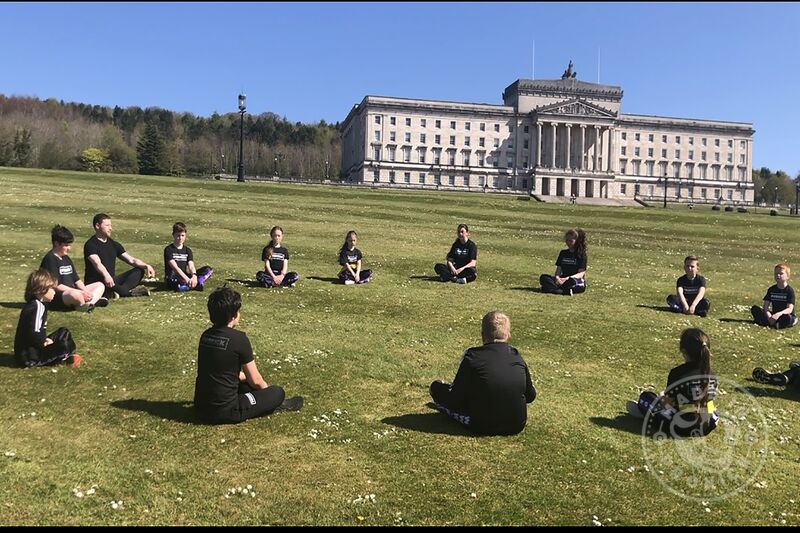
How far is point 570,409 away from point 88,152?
130 meters

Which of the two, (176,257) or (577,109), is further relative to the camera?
(577,109)

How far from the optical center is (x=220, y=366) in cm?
736

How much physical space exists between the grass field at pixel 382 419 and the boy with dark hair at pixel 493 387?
0.24 metres

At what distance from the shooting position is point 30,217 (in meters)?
29.8

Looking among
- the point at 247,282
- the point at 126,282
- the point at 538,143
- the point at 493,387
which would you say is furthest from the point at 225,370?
the point at 538,143

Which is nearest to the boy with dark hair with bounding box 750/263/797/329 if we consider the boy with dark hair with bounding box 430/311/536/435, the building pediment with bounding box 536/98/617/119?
the boy with dark hair with bounding box 430/311/536/435

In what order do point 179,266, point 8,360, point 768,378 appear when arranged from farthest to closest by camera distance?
point 179,266
point 768,378
point 8,360

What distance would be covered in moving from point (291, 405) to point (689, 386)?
5127 mm

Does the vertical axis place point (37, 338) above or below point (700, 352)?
below

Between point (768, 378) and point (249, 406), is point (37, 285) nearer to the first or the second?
point (249, 406)

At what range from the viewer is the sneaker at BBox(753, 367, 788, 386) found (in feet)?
32.0

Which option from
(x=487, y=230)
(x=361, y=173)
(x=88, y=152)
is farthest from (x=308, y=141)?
(x=487, y=230)

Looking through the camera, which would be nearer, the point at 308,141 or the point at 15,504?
the point at 15,504

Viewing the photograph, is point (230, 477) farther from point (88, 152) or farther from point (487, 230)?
point (88, 152)
